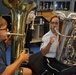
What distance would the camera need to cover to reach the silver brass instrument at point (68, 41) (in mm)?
1682

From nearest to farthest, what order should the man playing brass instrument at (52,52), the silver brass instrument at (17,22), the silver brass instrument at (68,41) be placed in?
1. the silver brass instrument at (17,22)
2. the silver brass instrument at (68,41)
3. the man playing brass instrument at (52,52)

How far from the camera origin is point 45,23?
429 centimetres

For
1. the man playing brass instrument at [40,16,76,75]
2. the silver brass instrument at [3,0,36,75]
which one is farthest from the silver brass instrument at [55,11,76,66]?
the silver brass instrument at [3,0,36,75]

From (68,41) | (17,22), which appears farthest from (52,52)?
(17,22)

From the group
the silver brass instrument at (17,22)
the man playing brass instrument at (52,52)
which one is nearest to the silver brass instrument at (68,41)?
the man playing brass instrument at (52,52)

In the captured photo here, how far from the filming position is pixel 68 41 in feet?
5.68

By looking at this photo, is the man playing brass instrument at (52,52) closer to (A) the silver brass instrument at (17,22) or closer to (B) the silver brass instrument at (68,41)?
(B) the silver brass instrument at (68,41)

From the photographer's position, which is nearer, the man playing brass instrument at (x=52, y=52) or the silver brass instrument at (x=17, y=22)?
the silver brass instrument at (x=17, y=22)

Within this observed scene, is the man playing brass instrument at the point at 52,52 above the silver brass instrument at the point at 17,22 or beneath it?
beneath

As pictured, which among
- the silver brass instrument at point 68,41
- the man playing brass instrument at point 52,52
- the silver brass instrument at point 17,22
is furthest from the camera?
the man playing brass instrument at point 52,52

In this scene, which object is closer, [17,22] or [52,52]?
[17,22]

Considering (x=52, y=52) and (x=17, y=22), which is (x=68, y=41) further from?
(x=17, y=22)

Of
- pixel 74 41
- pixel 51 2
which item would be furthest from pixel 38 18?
pixel 74 41

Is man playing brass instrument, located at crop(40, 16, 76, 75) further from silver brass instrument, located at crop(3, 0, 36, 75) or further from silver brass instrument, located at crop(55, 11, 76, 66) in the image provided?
silver brass instrument, located at crop(3, 0, 36, 75)
